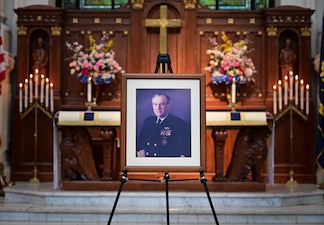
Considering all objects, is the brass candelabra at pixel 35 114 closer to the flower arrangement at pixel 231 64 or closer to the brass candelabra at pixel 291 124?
the flower arrangement at pixel 231 64

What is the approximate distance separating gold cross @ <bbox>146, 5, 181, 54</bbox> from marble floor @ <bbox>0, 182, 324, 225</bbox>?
2730 mm

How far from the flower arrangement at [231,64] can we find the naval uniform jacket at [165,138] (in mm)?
3851

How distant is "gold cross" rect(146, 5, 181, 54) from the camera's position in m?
8.44

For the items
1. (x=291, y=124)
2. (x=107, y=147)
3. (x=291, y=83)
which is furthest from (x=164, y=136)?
(x=291, y=83)

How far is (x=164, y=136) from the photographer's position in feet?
13.9

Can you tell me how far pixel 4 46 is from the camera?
8.59 metres

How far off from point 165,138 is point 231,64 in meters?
4.00

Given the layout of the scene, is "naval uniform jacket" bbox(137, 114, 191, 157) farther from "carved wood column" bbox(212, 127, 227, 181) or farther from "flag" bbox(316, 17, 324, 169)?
"flag" bbox(316, 17, 324, 169)

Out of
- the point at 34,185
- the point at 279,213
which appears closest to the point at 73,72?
the point at 34,185

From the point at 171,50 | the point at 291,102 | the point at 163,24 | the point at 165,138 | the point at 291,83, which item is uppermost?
the point at 163,24

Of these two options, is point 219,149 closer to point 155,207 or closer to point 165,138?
point 155,207

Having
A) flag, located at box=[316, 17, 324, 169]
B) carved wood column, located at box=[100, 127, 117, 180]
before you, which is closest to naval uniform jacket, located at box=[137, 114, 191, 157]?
carved wood column, located at box=[100, 127, 117, 180]

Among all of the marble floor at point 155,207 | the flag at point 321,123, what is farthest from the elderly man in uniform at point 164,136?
the flag at point 321,123

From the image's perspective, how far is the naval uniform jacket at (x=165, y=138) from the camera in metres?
4.22
